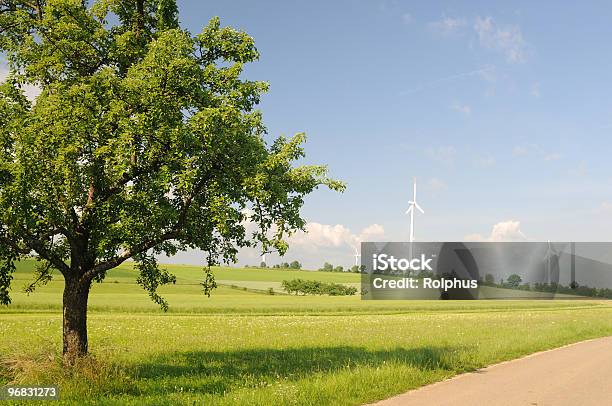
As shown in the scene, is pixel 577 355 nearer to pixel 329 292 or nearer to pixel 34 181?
pixel 34 181

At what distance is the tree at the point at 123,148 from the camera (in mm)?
13336

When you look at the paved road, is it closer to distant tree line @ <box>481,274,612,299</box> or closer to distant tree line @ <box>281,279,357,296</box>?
distant tree line @ <box>281,279,357,296</box>

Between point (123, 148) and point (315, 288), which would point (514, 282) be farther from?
point (123, 148)

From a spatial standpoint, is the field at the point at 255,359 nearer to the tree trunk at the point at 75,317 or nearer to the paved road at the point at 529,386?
the tree trunk at the point at 75,317

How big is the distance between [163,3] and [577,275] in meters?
121

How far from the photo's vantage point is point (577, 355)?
23.4 m

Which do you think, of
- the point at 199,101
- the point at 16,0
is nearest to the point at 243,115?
the point at 199,101

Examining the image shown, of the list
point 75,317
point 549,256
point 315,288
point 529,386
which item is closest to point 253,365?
point 75,317

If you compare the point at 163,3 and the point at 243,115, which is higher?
the point at 163,3

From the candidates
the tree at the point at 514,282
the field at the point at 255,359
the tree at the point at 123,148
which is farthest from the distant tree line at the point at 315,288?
the tree at the point at 123,148

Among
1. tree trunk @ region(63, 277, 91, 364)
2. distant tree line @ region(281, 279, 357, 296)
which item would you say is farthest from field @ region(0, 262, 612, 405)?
distant tree line @ region(281, 279, 357, 296)

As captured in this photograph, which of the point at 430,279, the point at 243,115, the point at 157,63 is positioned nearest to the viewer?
the point at 157,63

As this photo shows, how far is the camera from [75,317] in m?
15.7

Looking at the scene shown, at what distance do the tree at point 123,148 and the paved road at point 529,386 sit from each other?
19.6 ft
